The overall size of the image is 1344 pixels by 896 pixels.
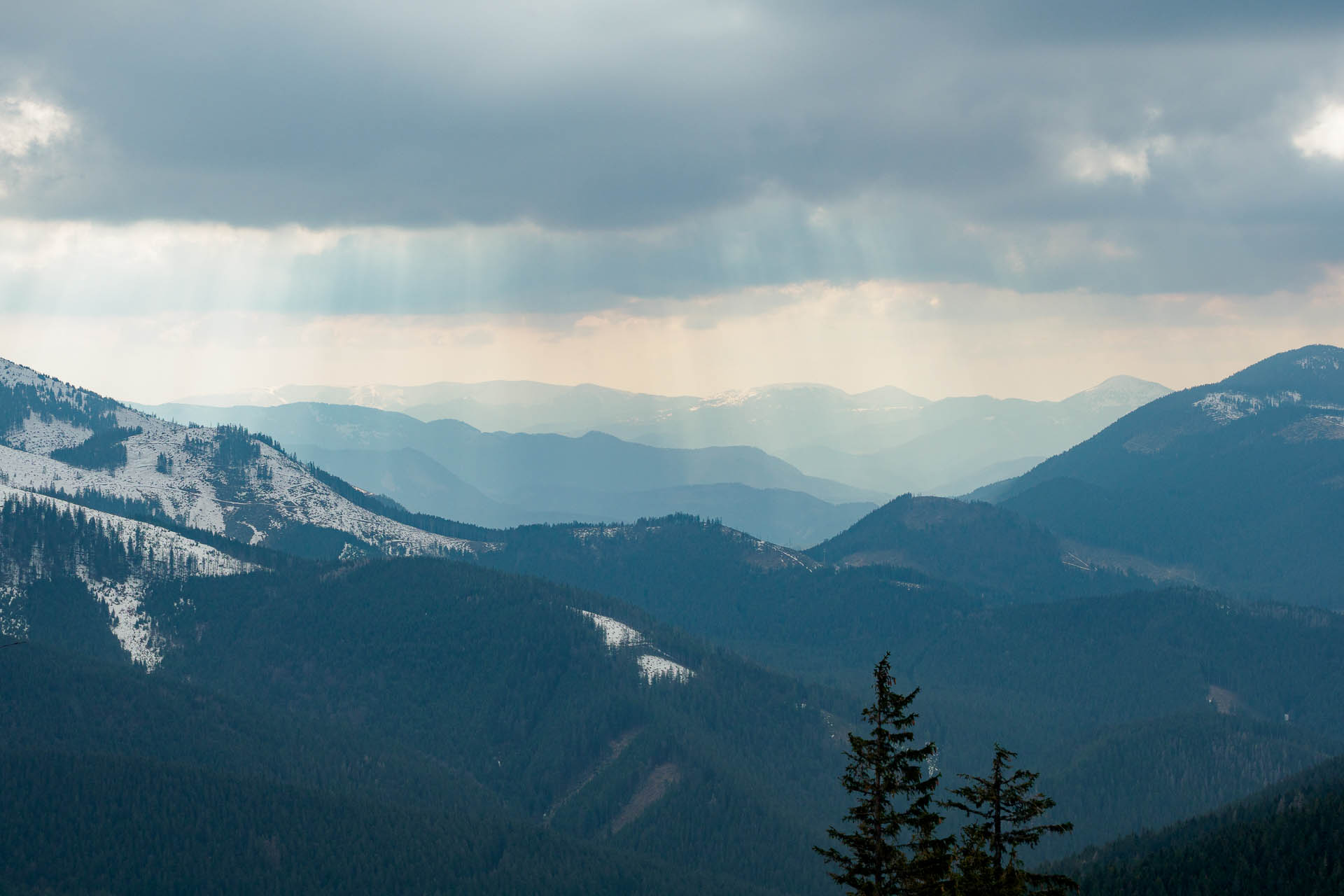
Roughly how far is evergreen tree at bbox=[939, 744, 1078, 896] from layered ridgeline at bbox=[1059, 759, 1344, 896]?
110m

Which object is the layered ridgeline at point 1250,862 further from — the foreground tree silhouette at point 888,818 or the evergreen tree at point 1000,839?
the foreground tree silhouette at point 888,818

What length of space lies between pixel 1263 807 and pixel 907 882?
16043 cm

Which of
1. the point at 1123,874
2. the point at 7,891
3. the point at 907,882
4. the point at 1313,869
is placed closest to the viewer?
the point at 907,882

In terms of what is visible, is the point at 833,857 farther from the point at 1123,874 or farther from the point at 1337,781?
the point at 1337,781

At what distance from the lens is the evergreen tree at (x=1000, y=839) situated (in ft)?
202

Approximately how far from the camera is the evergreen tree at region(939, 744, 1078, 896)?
202 ft

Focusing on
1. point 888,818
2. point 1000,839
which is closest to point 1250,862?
point 1000,839

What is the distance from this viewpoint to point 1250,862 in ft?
563

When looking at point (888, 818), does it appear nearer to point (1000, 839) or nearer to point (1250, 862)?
point (1000, 839)

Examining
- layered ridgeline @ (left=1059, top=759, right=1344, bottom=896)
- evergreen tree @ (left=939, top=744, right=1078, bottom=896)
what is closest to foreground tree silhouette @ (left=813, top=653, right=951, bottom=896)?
evergreen tree @ (left=939, top=744, right=1078, bottom=896)

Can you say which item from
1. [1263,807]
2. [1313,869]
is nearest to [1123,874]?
[1313,869]

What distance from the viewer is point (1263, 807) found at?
199875 millimetres

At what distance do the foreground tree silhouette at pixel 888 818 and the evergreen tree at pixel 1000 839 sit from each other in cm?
129

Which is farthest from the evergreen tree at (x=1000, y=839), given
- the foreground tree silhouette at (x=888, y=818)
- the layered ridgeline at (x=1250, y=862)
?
the layered ridgeline at (x=1250, y=862)
